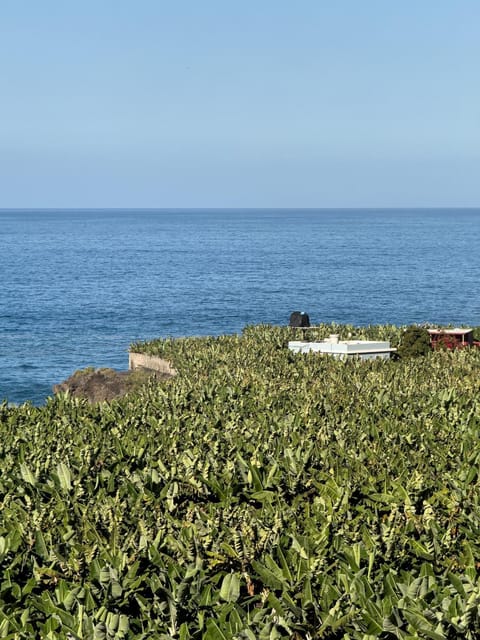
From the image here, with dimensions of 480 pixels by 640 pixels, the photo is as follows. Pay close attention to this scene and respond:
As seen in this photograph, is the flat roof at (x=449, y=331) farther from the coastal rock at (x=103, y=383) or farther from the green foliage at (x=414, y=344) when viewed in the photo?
the coastal rock at (x=103, y=383)

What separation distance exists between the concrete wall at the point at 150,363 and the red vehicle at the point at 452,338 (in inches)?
536

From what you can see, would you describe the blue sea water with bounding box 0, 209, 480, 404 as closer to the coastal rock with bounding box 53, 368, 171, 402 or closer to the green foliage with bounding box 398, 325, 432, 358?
the coastal rock with bounding box 53, 368, 171, 402

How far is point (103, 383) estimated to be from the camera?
5375cm

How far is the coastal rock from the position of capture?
50250 mm

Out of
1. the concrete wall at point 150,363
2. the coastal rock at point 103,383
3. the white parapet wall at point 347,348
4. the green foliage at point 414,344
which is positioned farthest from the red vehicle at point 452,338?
the coastal rock at point 103,383

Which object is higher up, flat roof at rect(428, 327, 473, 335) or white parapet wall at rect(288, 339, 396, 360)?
flat roof at rect(428, 327, 473, 335)

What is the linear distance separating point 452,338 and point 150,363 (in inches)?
635

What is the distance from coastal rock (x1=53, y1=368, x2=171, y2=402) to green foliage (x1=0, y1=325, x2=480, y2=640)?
17077 millimetres

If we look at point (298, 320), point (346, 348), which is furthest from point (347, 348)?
point (298, 320)

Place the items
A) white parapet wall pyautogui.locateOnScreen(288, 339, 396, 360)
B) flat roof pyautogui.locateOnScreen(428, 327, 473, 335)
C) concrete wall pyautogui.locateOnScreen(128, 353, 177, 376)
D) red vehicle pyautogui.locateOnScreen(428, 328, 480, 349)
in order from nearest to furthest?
white parapet wall pyautogui.locateOnScreen(288, 339, 396, 360), concrete wall pyautogui.locateOnScreen(128, 353, 177, 376), red vehicle pyautogui.locateOnScreen(428, 328, 480, 349), flat roof pyautogui.locateOnScreen(428, 327, 473, 335)

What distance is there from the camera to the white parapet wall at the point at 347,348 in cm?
4747

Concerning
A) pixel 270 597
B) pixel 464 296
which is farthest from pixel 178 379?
pixel 464 296

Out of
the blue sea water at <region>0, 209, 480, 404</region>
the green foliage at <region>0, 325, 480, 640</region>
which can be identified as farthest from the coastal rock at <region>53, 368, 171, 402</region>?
the green foliage at <region>0, 325, 480, 640</region>

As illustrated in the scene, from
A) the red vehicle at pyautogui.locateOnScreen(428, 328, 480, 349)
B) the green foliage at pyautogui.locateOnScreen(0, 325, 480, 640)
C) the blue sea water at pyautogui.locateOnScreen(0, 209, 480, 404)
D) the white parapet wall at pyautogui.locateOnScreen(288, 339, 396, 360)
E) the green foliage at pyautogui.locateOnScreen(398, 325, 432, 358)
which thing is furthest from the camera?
the blue sea water at pyautogui.locateOnScreen(0, 209, 480, 404)
